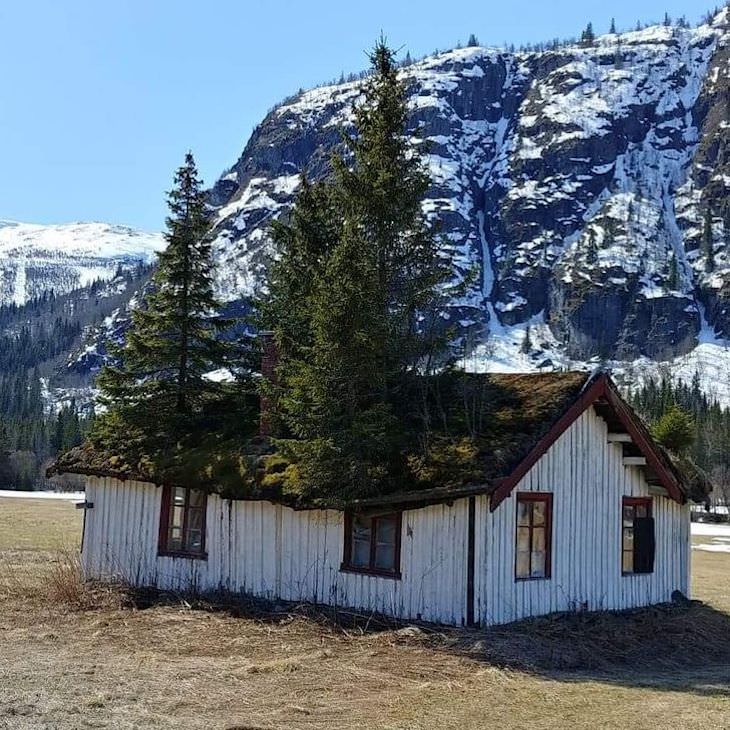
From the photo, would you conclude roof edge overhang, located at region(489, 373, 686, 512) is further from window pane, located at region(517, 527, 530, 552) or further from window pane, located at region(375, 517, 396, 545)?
window pane, located at region(375, 517, 396, 545)

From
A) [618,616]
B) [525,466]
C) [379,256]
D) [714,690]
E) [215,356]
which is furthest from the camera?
[215,356]

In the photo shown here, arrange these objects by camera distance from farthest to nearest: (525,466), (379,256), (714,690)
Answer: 1. (379,256)
2. (525,466)
3. (714,690)

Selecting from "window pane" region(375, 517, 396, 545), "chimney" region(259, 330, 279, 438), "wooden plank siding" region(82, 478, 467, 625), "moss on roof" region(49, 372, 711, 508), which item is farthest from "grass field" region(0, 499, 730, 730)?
"chimney" region(259, 330, 279, 438)

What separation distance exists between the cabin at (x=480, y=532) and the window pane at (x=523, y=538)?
0.09ft

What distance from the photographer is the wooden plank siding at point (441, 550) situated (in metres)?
17.0

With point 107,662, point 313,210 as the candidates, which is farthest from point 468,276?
point 107,662

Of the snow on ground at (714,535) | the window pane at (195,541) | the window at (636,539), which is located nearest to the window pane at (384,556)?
the window pane at (195,541)

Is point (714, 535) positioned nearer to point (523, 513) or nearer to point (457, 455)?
point (523, 513)

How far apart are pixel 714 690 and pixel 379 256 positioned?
417 inches

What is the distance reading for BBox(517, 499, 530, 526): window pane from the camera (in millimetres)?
17688

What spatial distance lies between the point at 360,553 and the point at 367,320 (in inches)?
175

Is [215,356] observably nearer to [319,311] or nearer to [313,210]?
[313,210]

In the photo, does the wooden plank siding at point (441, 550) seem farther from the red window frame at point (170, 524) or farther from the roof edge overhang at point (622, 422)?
the roof edge overhang at point (622, 422)

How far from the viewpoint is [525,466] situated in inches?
675
